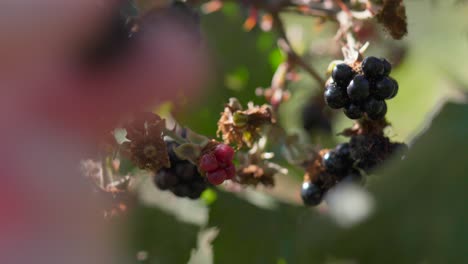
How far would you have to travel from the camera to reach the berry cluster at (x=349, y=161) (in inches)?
41.3

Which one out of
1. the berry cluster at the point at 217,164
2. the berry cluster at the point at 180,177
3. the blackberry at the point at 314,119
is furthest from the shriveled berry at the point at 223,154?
the blackberry at the point at 314,119

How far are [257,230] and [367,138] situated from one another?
40 cm

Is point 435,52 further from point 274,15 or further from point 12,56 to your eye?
point 12,56

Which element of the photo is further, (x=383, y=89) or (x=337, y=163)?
(x=337, y=163)

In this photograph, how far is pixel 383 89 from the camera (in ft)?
3.23

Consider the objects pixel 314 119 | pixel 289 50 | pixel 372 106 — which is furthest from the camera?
pixel 314 119

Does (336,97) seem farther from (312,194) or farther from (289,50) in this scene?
(289,50)

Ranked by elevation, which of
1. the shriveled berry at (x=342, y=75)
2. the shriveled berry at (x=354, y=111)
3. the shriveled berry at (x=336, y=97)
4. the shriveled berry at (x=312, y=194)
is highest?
the shriveled berry at (x=342, y=75)

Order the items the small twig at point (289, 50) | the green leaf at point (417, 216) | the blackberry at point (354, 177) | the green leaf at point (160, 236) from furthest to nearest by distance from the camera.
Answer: the small twig at point (289, 50)
the green leaf at point (160, 236)
the blackberry at point (354, 177)
the green leaf at point (417, 216)

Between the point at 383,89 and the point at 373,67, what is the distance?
0.04 meters

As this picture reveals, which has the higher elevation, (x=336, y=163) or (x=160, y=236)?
(x=336, y=163)

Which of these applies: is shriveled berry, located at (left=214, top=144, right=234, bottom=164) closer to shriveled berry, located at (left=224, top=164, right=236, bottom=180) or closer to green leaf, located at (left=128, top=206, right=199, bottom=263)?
shriveled berry, located at (left=224, top=164, right=236, bottom=180)

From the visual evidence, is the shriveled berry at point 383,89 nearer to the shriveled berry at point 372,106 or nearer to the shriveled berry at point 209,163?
the shriveled berry at point 372,106

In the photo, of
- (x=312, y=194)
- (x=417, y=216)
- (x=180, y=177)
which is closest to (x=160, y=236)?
(x=180, y=177)
